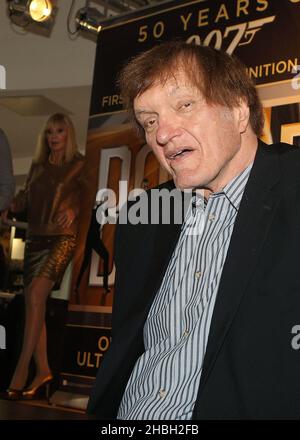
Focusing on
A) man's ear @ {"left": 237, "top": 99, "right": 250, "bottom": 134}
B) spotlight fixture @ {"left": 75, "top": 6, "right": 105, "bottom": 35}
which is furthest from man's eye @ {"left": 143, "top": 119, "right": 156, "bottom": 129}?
spotlight fixture @ {"left": 75, "top": 6, "right": 105, "bottom": 35}

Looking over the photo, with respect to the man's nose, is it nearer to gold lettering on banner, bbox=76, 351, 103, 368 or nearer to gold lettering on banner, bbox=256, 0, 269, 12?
gold lettering on banner, bbox=256, 0, 269, 12

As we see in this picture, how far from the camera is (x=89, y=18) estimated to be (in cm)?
490

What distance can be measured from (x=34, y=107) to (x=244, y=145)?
5848 mm

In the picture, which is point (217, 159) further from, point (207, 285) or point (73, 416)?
point (73, 416)

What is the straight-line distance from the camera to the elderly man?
1183 mm

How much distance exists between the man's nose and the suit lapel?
0.64ft

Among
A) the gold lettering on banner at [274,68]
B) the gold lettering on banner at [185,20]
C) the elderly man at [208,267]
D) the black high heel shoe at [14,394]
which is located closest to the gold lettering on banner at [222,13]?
the gold lettering on banner at [185,20]

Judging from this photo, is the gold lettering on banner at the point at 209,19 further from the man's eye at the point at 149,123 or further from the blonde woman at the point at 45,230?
the man's eye at the point at 149,123

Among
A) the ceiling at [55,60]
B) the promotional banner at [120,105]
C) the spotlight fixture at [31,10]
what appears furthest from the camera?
the ceiling at [55,60]

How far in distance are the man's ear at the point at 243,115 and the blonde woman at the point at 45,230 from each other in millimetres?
3208

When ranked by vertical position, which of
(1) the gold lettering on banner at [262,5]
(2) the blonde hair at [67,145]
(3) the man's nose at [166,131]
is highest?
(1) the gold lettering on banner at [262,5]

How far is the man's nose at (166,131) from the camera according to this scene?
4.75ft

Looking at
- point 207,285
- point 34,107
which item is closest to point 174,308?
point 207,285

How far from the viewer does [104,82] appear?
392cm
